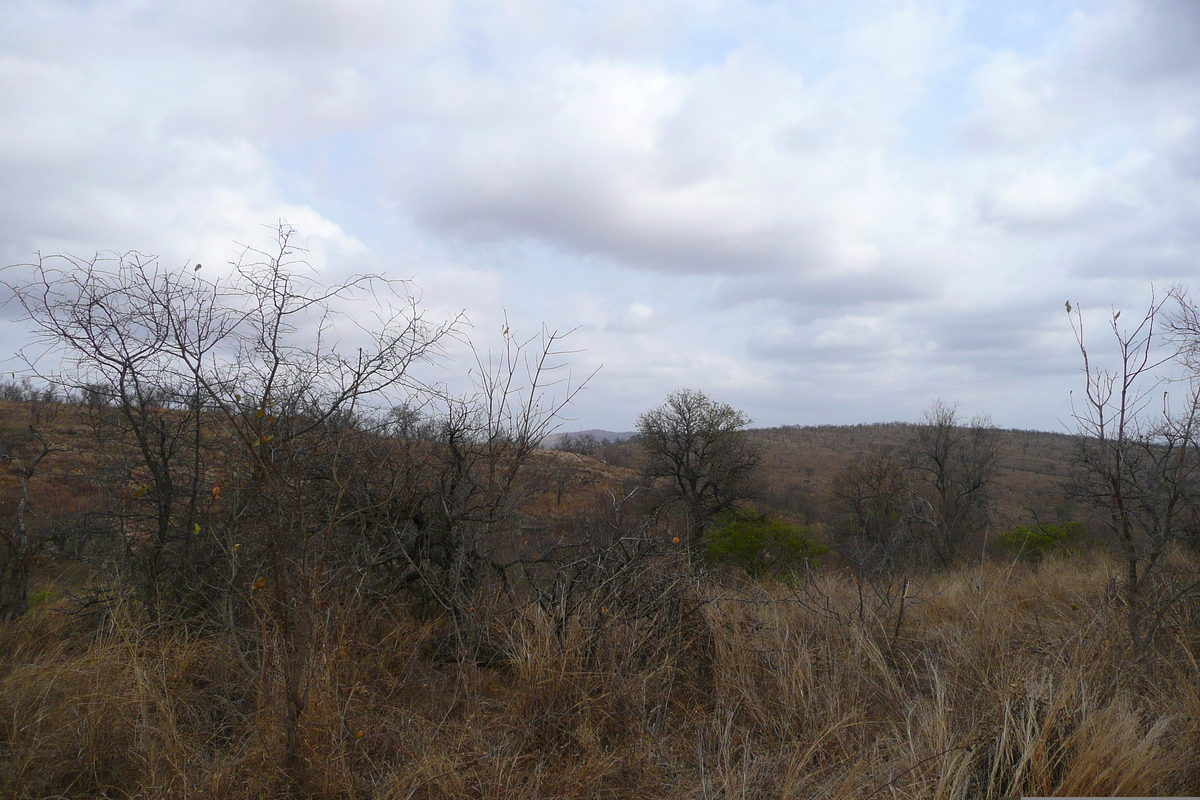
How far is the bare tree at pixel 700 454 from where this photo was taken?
25172 mm

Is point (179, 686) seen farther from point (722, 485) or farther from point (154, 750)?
point (722, 485)

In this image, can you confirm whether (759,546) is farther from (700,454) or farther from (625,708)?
(625,708)

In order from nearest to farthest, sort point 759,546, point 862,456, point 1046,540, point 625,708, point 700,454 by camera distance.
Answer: point 625,708
point 1046,540
point 759,546
point 700,454
point 862,456

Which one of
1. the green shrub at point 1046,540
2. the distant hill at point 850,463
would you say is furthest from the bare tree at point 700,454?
the green shrub at point 1046,540

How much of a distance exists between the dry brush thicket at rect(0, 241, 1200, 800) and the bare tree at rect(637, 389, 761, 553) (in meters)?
18.6

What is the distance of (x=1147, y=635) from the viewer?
12.2 ft

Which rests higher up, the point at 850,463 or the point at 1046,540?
the point at 850,463

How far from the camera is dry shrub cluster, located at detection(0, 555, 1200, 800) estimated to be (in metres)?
2.79

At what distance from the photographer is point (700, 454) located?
85.7ft

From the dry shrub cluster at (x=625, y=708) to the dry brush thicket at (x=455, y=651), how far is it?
0.02 metres

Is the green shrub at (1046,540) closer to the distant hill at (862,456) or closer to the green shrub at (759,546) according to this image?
the distant hill at (862,456)

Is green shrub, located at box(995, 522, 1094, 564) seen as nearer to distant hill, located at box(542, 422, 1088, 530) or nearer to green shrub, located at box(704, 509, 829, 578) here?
distant hill, located at box(542, 422, 1088, 530)

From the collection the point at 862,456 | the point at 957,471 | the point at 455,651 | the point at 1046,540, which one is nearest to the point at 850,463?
the point at 957,471

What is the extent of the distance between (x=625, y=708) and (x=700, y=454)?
75.2ft
